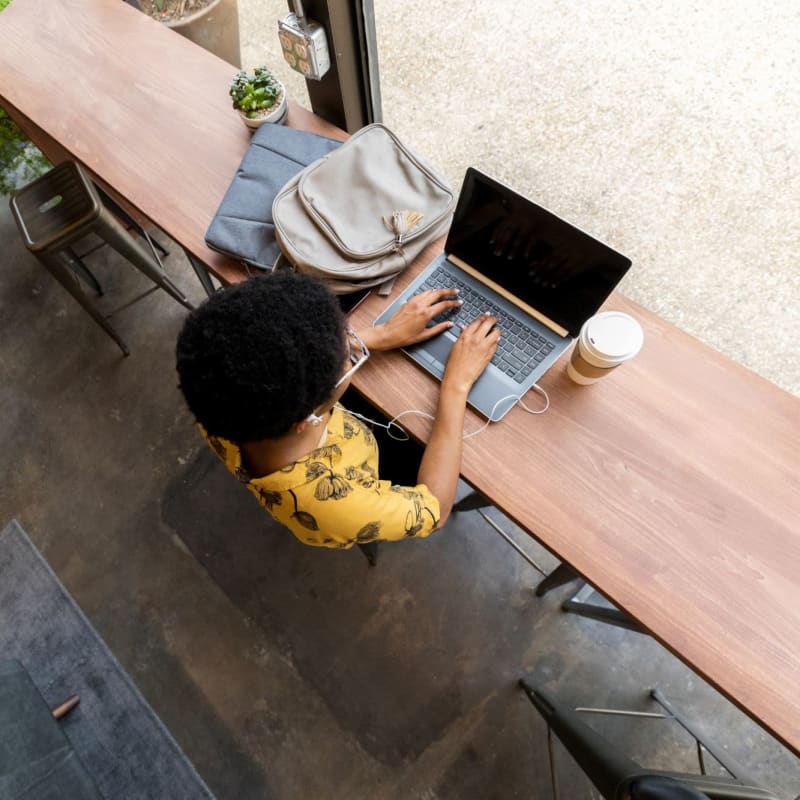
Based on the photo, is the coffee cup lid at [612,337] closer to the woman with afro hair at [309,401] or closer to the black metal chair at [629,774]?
the woman with afro hair at [309,401]

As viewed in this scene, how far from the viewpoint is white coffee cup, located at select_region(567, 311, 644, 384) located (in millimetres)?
959

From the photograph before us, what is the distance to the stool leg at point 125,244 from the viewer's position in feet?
5.28

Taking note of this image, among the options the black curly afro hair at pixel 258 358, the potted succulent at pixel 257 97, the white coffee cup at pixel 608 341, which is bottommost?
the white coffee cup at pixel 608 341

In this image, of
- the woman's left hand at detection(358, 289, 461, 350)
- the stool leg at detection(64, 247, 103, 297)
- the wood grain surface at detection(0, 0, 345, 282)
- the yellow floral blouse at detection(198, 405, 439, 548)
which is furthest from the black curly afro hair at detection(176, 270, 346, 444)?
the stool leg at detection(64, 247, 103, 297)

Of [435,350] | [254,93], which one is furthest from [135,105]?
[435,350]

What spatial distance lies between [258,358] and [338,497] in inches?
11.5

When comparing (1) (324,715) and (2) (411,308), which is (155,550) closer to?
(1) (324,715)

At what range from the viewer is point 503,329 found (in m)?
1.11

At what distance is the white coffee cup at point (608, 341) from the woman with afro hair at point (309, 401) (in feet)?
0.59

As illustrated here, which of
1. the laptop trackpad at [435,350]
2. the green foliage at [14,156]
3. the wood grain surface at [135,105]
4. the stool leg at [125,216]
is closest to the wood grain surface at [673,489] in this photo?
the laptop trackpad at [435,350]

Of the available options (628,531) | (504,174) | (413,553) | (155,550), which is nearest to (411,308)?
(628,531)

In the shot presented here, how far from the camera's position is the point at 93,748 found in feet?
5.17

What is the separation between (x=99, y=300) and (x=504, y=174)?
5.38 ft

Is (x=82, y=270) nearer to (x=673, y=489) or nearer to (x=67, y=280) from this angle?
(x=67, y=280)
